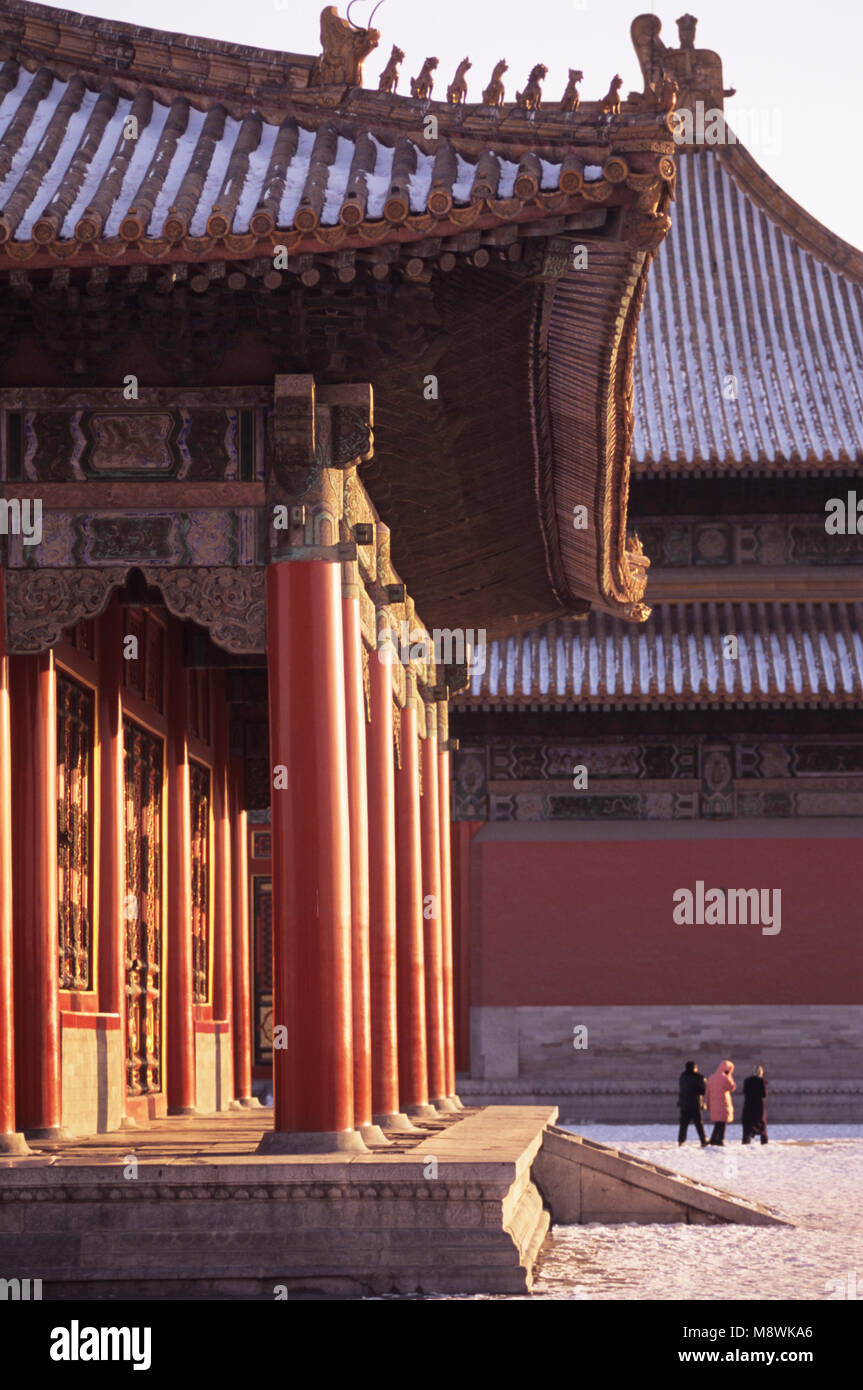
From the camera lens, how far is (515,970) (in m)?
27.6

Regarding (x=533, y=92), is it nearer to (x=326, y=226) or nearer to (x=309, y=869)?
(x=326, y=226)

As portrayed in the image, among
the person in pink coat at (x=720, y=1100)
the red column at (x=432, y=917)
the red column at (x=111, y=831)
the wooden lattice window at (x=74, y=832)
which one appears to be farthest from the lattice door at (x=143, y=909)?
the person in pink coat at (x=720, y=1100)

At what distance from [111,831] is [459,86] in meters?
5.76

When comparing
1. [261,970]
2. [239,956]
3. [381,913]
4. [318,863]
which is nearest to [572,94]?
[318,863]

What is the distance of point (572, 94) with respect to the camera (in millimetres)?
10281

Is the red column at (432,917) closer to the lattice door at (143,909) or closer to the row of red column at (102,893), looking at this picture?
the row of red column at (102,893)

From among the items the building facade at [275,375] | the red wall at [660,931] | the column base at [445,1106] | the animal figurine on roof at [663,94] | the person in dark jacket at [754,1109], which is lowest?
the person in dark jacket at [754,1109]

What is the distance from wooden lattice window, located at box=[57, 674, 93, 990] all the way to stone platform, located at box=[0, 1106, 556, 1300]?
3236 millimetres

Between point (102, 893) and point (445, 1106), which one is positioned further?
point (445, 1106)

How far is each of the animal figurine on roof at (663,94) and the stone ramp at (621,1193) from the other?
7806 millimetres

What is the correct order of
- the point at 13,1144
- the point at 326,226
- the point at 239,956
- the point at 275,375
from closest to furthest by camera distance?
the point at 326,226 < the point at 13,1144 < the point at 275,375 < the point at 239,956

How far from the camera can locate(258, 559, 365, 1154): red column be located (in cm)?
1062

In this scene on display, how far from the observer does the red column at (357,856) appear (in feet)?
36.9

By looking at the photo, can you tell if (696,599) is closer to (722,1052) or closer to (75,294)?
(722,1052)
